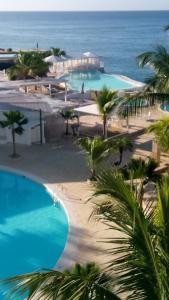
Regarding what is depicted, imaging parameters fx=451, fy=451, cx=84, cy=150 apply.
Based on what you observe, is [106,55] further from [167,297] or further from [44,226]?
[167,297]

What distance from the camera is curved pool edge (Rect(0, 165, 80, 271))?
10.9 metres

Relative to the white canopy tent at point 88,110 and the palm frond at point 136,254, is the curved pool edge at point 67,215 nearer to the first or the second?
the white canopy tent at point 88,110

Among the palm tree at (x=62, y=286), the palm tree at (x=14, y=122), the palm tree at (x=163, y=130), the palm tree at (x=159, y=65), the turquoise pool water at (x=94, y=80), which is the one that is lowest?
the turquoise pool water at (x=94, y=80)

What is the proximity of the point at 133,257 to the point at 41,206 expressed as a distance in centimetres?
1099

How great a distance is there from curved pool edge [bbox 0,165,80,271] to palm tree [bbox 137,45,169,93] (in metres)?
4.51

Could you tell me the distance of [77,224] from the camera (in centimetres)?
1293

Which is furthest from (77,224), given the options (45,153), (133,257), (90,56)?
(90,56)

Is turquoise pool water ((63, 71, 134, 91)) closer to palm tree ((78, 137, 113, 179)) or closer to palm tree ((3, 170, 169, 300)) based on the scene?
palm tree ((78, 137, 113, 179))

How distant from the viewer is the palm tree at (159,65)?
440 inches

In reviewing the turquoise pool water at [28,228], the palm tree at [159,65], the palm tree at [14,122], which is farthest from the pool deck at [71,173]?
the palm tree at [159,65]

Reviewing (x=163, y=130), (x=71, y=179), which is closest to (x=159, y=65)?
(x=163, y=130)

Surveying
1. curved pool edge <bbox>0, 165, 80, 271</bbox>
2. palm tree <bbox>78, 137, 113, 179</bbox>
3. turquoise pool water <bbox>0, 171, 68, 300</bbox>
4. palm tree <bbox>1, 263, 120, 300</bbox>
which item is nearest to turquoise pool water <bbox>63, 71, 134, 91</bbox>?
curved pool edge <bbox>0, 165, 80, 271</bbox>

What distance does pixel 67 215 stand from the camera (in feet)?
44.8

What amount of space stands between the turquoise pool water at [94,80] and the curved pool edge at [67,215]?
2080 cm
